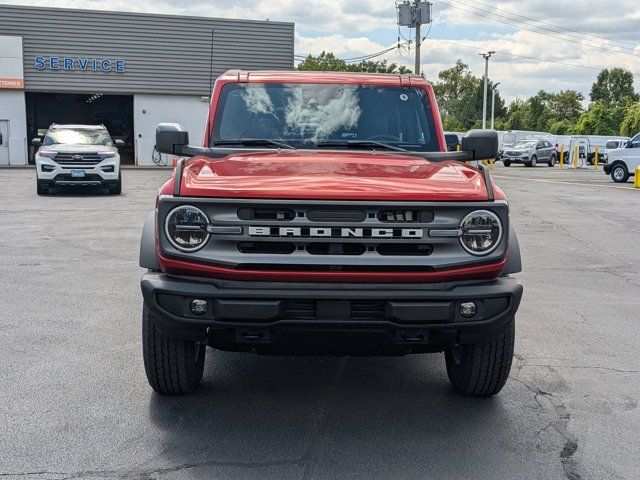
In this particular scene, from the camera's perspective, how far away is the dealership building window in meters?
36.4

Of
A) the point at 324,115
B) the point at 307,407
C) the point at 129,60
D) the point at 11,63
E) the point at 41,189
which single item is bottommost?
the point at 307,407

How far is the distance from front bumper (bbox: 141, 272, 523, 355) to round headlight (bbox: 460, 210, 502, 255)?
0.18 m

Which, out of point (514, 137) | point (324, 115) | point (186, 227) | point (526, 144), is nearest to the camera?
point (186, 227)

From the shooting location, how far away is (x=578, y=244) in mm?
12297

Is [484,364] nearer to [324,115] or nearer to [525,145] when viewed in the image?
[324,115]

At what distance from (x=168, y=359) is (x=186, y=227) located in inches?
34.4

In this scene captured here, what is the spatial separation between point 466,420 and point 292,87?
2728 millimetres

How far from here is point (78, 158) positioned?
749 inches

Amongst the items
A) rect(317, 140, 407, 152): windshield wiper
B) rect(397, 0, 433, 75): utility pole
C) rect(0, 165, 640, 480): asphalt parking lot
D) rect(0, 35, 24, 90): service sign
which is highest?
rect(397, 0, 433, 75): utility pole

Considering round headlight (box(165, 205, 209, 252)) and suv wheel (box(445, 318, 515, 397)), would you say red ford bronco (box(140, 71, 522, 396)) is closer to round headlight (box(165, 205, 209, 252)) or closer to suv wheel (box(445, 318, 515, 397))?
round headlight (box(165, 205, 209, 252))

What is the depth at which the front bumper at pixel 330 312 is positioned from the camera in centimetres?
383

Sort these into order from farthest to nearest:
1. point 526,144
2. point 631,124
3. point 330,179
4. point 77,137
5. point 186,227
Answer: point 631,124, point 526,144, point 77,137, point 330,179, point 186,227

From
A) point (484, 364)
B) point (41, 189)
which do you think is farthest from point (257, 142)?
point (41, 189)

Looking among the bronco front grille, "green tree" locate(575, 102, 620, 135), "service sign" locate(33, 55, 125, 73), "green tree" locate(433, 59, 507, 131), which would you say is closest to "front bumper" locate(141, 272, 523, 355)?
the bronco front grille
